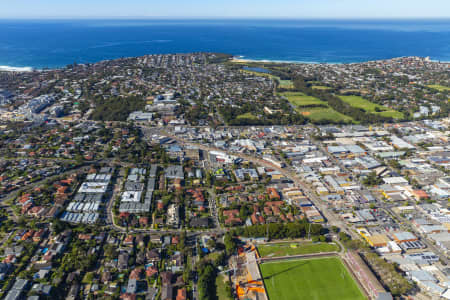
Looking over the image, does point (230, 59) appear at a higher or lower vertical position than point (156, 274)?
higher

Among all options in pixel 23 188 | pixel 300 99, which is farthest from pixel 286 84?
pixel 23 188

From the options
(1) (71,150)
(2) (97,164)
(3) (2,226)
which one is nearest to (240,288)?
(3) (2,226)

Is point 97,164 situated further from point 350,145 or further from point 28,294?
point 350,145

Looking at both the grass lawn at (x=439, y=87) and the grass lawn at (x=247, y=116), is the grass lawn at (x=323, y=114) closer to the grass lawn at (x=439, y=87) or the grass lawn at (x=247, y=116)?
the grass lawn at (x=247, y=116)

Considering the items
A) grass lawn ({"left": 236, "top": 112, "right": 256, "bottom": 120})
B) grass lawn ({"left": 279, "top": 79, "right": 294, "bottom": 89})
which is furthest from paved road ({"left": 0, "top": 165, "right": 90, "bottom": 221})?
grass lawn ({"left": 279, "top": 79, "right": 294, "bottom": 89})

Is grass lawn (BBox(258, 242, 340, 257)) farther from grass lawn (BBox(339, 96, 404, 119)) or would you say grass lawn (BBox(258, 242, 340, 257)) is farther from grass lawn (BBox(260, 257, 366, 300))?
grass lawn (BBox(339, 96, 404, 119))

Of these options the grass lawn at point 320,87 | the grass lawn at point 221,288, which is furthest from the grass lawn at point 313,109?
the grass lawn at point 221,288
